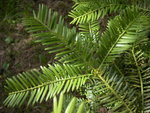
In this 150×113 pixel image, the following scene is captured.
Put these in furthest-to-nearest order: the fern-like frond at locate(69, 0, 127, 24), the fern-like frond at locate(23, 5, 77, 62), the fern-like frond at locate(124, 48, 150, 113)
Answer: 1. the fern-like frond at locate(69, 0, 127, 24)
2. the fern-like frond at locate(124, 48, 150, 113)
3. the fern-like frond at locate(23, 5, 77, 62)

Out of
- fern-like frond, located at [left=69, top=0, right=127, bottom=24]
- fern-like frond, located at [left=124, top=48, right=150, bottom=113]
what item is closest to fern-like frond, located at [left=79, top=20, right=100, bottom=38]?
fern-like frond, located at [left=69, top=0, right=127, bottom=24]

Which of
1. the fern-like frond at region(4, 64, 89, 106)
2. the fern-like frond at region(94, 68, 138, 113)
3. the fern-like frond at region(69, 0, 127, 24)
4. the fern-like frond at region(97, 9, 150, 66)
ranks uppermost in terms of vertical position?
the fern-like frond at region(69, 0, 127, 24)

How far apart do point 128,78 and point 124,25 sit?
0.21m

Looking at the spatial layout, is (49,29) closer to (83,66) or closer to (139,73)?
(83,66)

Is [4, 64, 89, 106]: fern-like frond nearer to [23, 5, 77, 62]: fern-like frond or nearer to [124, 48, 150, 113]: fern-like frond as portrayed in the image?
[23, 5, 77, 62]: fern-like frond

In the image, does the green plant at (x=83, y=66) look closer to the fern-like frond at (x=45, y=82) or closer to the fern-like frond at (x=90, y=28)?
the fern-like frond at (x=45, y=82)

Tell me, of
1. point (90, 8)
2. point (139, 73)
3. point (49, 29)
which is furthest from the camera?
point (90, 8)

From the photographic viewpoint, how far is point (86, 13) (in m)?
0.71

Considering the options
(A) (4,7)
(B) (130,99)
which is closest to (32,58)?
(A) (4,7)

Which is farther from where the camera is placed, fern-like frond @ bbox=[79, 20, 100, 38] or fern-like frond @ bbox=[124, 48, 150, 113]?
fern-like frond @ bbox=[79, 20, 100, 38]

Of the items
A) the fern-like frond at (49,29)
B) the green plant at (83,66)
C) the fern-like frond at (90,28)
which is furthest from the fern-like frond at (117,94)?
the fern-like frond at (90,28)

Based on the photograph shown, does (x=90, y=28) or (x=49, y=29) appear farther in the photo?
(x=90, y=28)

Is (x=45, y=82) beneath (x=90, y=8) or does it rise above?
beneath

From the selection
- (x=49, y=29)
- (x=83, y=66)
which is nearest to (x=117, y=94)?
(x=83, y=66)
